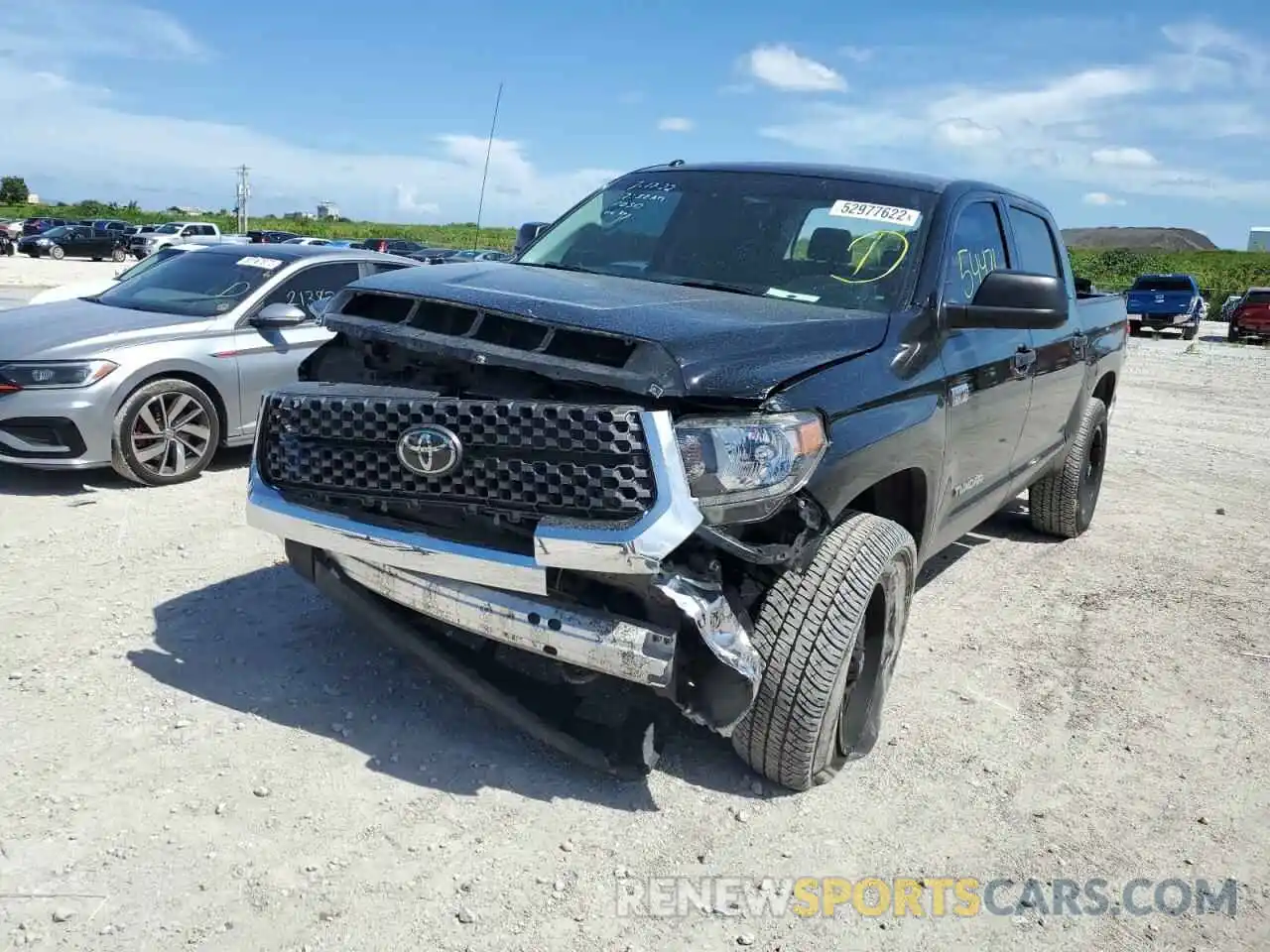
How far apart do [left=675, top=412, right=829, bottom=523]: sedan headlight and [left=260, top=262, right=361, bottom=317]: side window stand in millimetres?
5082

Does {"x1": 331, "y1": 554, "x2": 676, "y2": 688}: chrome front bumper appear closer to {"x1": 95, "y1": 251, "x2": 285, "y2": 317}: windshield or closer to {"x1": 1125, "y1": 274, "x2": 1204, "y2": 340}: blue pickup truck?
{"x1": 95, "y1": 251, "x2": 285, "y2": 317}: windshield

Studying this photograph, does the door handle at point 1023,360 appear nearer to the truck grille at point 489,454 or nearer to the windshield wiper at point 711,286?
the windshield wiper at point 711,286

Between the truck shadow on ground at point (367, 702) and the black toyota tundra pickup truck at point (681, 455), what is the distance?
0.31 m

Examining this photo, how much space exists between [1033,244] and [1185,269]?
55387 mm

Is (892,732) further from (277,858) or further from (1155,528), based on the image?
(1155,528)

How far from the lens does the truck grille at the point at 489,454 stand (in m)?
2.73

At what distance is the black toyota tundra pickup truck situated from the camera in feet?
9.12

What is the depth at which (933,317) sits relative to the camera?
12.2ft

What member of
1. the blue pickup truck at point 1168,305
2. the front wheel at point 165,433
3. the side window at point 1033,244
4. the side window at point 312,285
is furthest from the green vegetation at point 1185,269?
the front wheel at point 165,433

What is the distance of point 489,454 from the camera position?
2891 mm

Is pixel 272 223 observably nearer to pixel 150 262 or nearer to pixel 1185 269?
pixel 1185 269

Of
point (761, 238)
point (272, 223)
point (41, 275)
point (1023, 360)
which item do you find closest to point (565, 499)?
point (761, 238)

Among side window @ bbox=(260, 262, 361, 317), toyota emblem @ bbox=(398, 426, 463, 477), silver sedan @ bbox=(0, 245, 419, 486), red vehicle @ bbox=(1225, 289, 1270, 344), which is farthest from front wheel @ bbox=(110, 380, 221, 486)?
red vehicle @ bbox=(1225, 289, 1270, 344)

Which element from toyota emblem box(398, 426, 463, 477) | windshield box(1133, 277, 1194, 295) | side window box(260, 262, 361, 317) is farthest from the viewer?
windshield box(1133, 277, 1194, 295)
